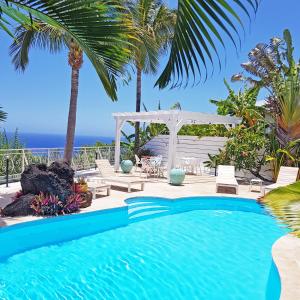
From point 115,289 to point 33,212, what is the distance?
384 cm

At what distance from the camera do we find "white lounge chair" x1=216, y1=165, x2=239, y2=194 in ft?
42.1

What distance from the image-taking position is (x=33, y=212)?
28.7 ft

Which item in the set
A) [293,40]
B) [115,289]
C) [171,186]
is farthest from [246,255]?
[293,40]

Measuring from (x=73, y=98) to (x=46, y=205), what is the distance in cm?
501

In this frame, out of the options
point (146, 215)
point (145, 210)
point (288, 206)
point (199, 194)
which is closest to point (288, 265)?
point (288, 206)

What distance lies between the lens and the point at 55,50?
42.3 feet

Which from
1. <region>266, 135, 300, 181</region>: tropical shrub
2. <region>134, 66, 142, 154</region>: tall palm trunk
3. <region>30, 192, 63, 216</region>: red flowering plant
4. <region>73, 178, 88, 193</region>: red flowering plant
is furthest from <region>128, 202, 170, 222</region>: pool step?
<region>134, 66, 142, 154</region>: tall palm trunk

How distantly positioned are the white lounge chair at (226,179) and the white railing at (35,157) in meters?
6.43

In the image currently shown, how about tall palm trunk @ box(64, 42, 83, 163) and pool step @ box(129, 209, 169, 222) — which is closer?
pool step @ box(129, 209, 169, 222)

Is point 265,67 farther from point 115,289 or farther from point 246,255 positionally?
point 115,289

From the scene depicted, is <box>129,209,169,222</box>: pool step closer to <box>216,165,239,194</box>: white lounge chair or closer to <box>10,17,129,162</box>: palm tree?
<box>216,165,239,194</box>: white lounge chair

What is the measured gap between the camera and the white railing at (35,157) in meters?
12.2

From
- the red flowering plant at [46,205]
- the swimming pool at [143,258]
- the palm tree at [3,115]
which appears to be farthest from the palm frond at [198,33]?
the red flowering plant at [46,205]

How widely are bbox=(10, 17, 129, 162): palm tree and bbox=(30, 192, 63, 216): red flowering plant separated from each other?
364cm
